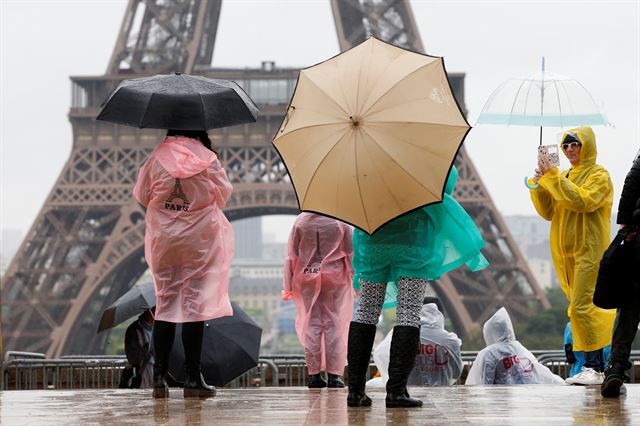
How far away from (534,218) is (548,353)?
135 meters

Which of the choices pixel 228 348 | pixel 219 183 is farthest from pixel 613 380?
pixel 228 348

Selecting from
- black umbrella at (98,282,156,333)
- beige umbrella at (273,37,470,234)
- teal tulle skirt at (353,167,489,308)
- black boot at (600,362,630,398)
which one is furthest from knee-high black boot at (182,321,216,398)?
black boot at (600,362,630,398)

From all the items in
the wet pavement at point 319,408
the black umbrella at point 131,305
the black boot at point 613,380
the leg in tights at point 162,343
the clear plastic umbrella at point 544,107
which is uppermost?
the clear plastic umbrella at point 544,107

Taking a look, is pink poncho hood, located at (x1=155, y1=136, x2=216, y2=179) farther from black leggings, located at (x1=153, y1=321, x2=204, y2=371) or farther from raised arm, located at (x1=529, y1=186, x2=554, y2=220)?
raised arm, located at (x1=529, y1=186, x2=554, y2=220)

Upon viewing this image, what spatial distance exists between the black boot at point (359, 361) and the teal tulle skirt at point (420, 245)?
0.84 feet

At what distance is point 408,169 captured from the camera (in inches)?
258

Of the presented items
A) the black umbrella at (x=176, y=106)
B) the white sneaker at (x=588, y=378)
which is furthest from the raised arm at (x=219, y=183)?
the white sneaker at (x=588, y=378)

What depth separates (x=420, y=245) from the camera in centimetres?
677

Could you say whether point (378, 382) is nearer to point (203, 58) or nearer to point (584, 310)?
point (584, 310)

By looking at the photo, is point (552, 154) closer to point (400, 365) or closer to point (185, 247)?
point (400, 365)

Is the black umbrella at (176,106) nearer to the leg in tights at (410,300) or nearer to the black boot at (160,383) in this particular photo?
the black boot at (160,383)

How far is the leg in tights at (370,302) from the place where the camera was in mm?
6824

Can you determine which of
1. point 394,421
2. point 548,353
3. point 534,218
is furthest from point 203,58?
point 534,218

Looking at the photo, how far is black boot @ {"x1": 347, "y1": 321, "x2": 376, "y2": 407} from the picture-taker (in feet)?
22.3
